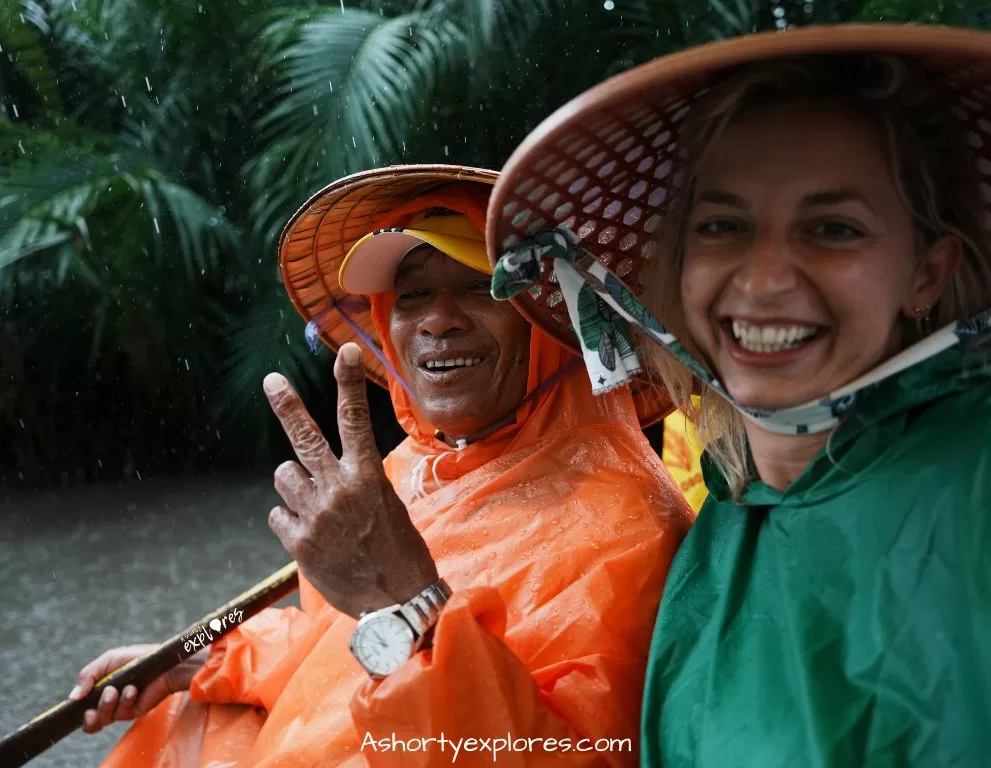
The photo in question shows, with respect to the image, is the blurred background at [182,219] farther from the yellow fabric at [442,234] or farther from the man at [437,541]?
the yellow fabric at [442,234]

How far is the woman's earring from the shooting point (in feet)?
3.96

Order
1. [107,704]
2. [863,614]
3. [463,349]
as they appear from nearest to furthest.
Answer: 1. [863,614]
2. [463,349]
3. [107,704]

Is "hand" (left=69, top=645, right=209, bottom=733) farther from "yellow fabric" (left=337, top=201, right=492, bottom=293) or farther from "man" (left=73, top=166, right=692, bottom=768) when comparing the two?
"yellow fabric" (left=337, top=201, right=492, bottom=293)

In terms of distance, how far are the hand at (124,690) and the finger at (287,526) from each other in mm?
872

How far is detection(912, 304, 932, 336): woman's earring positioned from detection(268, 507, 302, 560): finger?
0.86 m

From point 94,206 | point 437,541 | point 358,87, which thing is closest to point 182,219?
point 94,206

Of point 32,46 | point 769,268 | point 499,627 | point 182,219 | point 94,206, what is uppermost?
point 32,46

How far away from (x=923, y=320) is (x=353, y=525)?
79 cm

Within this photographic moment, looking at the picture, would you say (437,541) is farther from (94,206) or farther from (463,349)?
(94,206)

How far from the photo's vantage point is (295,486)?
1377mm

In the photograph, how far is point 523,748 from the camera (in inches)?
49.9

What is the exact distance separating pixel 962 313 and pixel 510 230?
0.60 m

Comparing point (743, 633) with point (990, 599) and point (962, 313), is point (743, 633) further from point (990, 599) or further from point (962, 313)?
point (962, 313)

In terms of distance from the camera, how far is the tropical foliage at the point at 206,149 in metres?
3.88
